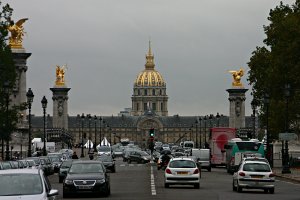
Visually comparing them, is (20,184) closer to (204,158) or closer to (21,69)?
(204,158)

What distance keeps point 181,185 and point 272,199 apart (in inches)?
429

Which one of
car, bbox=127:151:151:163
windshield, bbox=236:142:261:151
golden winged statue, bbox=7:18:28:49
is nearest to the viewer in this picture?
windshield, bbox=236:142:261:151

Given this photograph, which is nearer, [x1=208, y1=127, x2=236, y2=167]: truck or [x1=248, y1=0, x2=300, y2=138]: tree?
[x1=248, y1=0, x2=300, y2=138]: tree

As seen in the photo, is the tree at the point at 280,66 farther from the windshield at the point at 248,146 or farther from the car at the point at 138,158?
the car at the point at 138,158

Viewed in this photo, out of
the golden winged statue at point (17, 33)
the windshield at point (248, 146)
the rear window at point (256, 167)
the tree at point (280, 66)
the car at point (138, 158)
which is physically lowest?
the car at point (138, 158)

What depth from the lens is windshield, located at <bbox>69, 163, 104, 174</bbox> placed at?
35.1 metres

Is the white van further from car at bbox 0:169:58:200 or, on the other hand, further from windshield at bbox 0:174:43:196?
windshield at bbox 0:174:43:196

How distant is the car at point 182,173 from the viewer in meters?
42.1

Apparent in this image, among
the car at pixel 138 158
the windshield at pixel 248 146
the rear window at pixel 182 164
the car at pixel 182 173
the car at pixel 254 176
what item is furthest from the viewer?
the car at pixel 138 158

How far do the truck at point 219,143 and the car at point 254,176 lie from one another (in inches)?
1628

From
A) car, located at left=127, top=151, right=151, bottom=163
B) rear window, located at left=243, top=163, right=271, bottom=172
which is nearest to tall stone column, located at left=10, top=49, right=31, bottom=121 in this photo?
car, located at left=127, top=151, right=151, bottom=163

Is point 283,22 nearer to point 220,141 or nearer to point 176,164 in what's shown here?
point 220,141

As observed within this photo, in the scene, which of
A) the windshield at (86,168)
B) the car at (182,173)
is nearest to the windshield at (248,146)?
the car at (182,173)

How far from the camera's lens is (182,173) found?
4222cm
